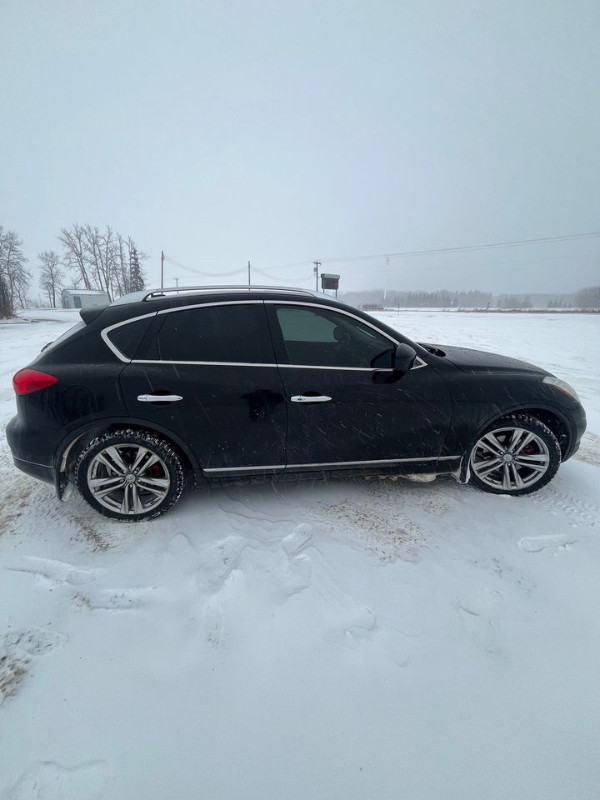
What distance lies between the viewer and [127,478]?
8.12 feet

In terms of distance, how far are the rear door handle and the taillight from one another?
0.58 meters

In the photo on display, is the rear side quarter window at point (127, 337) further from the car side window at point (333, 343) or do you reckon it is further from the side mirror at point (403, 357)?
the side mirror at point (403, 357)

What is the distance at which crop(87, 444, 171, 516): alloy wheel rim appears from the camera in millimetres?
2434

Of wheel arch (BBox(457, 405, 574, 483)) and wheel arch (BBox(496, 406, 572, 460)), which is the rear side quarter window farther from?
wheel arch (BBox(496, 406, 572, 460))

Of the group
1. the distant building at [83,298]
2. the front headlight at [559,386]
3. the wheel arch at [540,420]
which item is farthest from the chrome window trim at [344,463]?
the distant building at [83,298]

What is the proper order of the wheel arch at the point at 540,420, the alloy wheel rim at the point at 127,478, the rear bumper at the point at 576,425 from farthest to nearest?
the rear bumper at the point at 576,425 < the wheel arch at the point at 540,420 < the alloy wheel rim at the point at 127,478

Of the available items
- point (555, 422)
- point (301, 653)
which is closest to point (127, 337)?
point (301, 653)

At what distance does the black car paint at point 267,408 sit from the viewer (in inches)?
92.2

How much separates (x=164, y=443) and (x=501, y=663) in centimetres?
234

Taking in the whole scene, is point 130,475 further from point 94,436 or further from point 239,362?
point 239,362

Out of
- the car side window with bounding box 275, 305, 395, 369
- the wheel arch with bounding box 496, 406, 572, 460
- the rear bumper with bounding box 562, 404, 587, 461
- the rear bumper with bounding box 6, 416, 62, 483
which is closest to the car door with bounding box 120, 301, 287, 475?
the car side window with bounding box 275, 305, 395, 369

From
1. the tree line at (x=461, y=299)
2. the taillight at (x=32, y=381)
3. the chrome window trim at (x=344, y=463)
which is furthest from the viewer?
the tree line at (x=461, y=299)

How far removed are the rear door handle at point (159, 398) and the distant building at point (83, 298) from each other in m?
49.5

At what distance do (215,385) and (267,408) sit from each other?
1.33 feet
